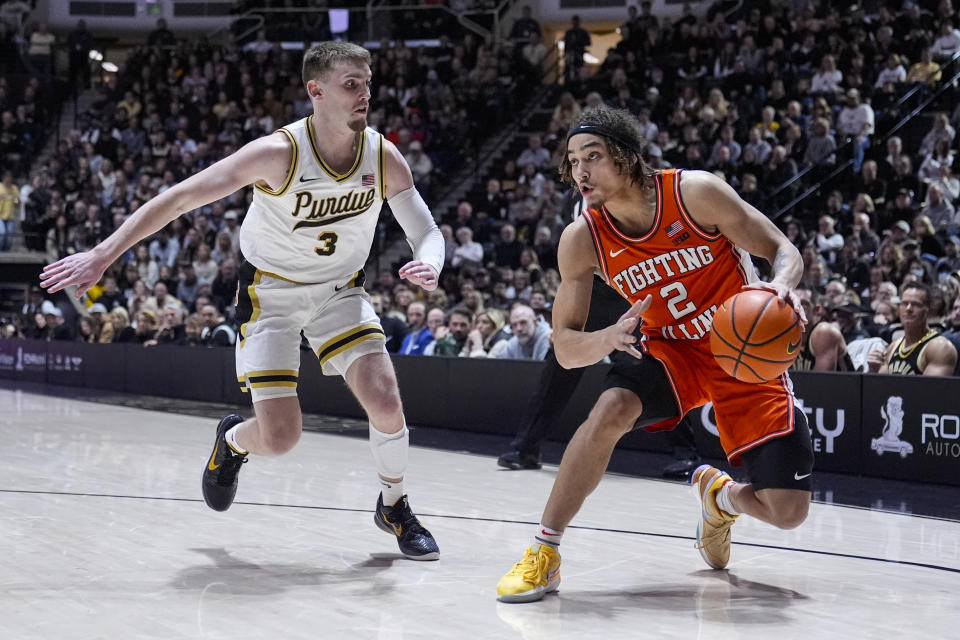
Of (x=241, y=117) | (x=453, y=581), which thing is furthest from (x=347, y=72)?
(x=241, y=117)

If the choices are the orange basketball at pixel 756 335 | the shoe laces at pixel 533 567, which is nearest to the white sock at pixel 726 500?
the orange basketball at pixel 756 335

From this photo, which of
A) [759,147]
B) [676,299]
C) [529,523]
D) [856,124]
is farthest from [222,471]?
[856,124]

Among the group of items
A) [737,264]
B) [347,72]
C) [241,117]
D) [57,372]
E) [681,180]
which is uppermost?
[241,117]

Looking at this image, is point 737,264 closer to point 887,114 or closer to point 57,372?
point 887,114

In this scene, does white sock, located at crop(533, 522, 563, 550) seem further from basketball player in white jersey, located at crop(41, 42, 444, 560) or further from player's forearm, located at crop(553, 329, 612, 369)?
basketball player in white jersey, located at crop(41, 42, 444, 560)

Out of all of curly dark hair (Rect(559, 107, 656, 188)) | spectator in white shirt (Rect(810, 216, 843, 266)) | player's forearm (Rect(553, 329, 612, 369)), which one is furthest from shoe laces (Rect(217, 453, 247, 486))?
spectator in white shirt (Rect(810, 216, 843, 266))

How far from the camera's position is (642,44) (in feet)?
51.6

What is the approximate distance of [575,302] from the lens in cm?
380

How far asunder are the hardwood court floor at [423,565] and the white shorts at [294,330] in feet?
2.30

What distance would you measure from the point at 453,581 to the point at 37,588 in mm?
1387

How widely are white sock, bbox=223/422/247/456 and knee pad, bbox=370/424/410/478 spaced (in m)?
0.63

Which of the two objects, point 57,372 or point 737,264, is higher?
point 737,264

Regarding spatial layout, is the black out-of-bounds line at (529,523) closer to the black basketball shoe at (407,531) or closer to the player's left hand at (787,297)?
the black basketball shoe at (407,531)

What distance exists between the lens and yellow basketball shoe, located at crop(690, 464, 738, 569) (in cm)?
409
